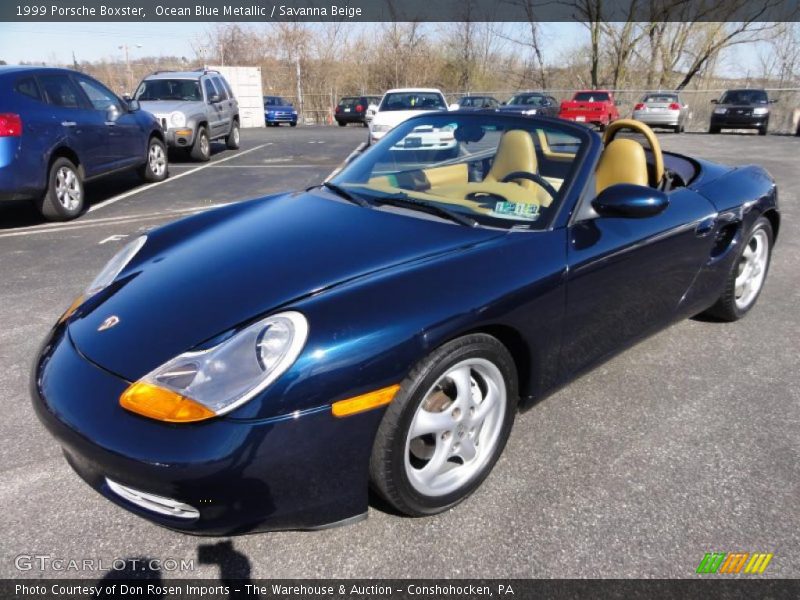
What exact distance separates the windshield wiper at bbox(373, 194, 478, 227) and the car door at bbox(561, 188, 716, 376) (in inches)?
17.4

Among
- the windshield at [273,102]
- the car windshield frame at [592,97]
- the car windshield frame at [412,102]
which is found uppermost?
the windshield at [273,102]

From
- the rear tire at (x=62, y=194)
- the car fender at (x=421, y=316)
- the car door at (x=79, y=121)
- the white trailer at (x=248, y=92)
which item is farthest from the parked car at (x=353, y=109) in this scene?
the car fender at (x=421, y=316)

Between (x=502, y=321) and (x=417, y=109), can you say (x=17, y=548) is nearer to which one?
(x=502, y=321)

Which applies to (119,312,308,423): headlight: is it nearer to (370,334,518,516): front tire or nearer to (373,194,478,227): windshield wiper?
(370,334,518,516): front tire

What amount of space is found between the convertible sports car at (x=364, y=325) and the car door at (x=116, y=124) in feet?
17.8

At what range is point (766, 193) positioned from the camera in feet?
12.0

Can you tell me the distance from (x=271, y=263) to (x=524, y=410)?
3.91 ft

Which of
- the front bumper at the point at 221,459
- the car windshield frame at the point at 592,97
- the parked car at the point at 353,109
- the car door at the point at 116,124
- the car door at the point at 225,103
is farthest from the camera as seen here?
the parked car at the point at 353,109

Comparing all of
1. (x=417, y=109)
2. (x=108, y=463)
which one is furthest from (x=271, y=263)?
(x=417, y=109)

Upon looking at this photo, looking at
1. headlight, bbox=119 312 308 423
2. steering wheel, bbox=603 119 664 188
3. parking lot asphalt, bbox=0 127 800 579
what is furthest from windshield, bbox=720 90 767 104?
headlight, bbox=119 312 308 423

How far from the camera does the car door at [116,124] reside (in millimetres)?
7303

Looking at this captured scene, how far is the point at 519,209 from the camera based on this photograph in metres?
2.52

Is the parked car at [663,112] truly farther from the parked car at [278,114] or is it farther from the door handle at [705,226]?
the door handle at [705,226]

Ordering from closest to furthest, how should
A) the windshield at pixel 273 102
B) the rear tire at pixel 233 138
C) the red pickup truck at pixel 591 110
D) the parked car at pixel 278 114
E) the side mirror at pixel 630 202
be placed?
the side mirror at pixel 630 202, the rear tire at pixel 233 138, the red pickup truck at pixel 591 110, the parked car at pixel 278 114, the windshield at pixel 273 102
